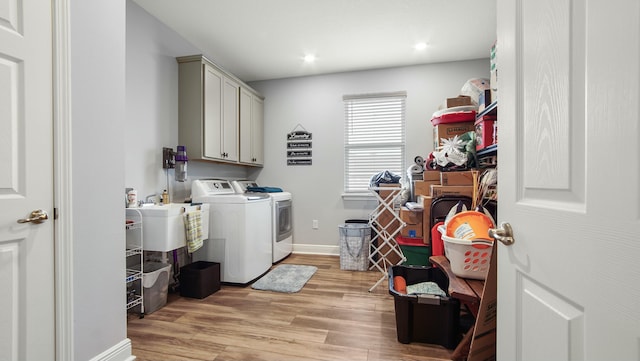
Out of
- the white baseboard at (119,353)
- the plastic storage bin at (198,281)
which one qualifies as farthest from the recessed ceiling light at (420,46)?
the white baseboard at (119,353)

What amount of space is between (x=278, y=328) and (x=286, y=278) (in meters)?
0.98

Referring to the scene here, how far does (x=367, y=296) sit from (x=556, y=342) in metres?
1.99

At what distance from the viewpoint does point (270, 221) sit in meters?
3.27

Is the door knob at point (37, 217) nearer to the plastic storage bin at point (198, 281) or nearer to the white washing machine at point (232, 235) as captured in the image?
the plastic storage bin at point (198, 281)

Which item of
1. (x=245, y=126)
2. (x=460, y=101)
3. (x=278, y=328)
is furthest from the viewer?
(x=245, y=126)

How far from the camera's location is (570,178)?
1.96 feet

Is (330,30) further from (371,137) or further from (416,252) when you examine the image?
(416,252)

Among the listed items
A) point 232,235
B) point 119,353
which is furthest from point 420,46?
point 119,353

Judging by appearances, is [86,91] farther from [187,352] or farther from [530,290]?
[530,290]

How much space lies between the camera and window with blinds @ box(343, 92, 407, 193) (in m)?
3.72

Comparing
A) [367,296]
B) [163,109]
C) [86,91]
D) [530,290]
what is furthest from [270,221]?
[530,290]

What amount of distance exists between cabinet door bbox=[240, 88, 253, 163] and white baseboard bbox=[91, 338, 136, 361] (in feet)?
7.61

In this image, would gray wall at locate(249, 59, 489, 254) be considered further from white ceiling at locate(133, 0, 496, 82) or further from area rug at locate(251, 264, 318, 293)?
area rug at locate(251, 264, 318, 293)

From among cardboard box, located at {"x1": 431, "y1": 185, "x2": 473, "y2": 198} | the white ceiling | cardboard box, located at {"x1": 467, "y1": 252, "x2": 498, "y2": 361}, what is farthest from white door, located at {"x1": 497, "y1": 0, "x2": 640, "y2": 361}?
the white ceiling
